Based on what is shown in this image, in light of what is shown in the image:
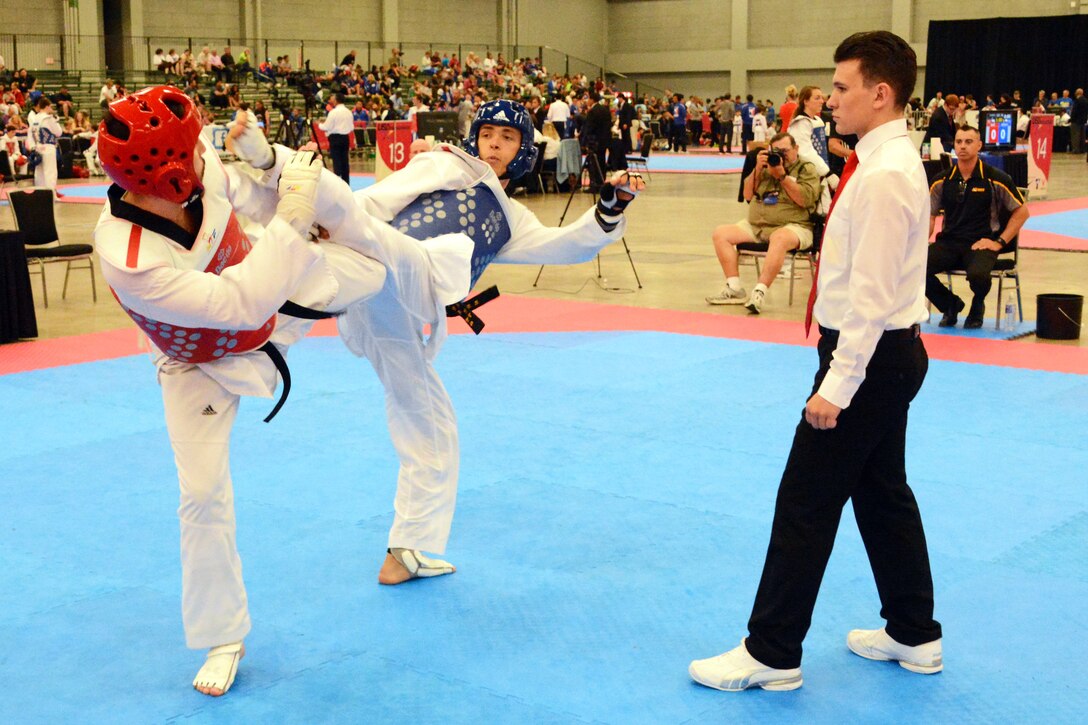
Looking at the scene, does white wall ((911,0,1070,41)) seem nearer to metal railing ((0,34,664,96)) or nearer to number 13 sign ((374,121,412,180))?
metal railing ((0,34,664,96))

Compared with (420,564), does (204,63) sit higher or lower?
higher

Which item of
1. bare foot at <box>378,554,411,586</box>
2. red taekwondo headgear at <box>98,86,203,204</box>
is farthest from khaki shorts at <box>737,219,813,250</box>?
red taekwondo headgear at <box>98,86,203,204</box>

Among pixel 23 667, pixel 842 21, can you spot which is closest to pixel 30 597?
pixel 23 667

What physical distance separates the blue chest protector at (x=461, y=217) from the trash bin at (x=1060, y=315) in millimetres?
5305

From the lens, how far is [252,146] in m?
3.13

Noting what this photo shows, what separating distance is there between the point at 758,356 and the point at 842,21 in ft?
109

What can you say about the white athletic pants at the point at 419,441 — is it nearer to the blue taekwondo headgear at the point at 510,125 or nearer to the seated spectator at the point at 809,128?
the blue taekwondo headgear at the point at 510,125

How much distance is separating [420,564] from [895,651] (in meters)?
1.62

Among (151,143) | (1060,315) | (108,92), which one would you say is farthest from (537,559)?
(108,92)

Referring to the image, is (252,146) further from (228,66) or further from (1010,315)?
(228,66)

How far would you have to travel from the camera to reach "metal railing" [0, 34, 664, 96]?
29.3 meters

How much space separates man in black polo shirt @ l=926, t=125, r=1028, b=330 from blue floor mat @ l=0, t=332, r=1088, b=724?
5.36 feet

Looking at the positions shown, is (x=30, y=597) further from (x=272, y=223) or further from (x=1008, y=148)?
(x=1008, y=148)

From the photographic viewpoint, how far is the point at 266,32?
3366cm
